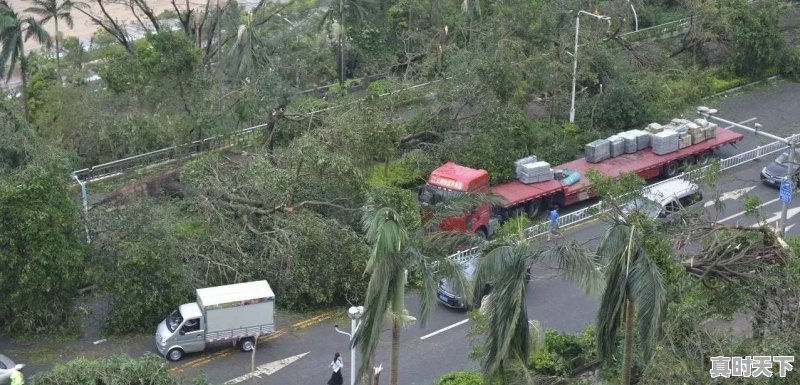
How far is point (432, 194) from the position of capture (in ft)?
117

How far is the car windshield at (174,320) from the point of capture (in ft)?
96.3

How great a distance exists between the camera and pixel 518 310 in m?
20.6

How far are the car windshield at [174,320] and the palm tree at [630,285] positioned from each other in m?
12.0

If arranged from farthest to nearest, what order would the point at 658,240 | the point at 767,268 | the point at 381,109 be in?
1. the point at 381,109
2. the point at 767,268
3. the point at 658,240

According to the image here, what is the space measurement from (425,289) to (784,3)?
39.7m

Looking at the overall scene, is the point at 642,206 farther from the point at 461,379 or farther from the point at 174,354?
the point at 174,354

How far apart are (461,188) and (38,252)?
12697mm

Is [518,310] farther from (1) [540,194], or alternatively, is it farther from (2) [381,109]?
(2) [381,109]

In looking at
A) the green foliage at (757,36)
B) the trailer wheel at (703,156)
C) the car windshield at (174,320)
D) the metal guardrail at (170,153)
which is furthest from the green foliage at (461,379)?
the green foliage at (757,36)

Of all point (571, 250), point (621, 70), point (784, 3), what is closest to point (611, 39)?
point (621, 70)

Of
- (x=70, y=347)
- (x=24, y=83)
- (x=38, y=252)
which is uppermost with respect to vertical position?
(x=24, y=83)

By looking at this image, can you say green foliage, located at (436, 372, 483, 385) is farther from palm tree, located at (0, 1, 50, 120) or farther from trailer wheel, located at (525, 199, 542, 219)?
palm tree, located at (0, 1, 50, 120)

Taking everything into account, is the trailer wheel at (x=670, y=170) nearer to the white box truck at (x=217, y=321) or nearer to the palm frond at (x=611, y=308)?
the white box truck at (x=217, y=321)

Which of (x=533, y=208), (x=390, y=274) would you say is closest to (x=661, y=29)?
(x=533, y=208)
